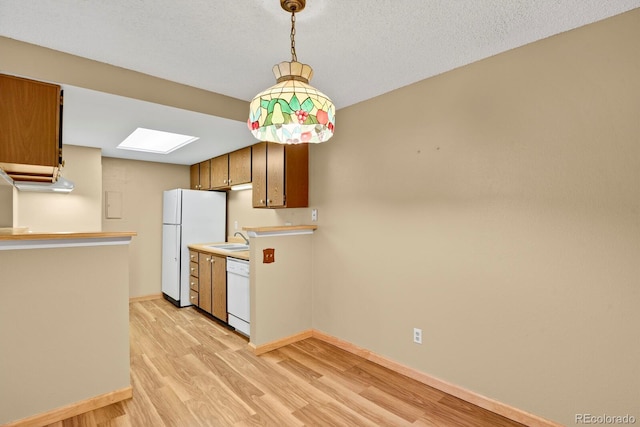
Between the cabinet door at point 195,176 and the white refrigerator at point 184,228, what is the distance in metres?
0.47

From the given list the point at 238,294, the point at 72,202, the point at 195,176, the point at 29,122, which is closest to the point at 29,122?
the point at 29,122

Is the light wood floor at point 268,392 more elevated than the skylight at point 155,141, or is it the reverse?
the skylight at point 155,141

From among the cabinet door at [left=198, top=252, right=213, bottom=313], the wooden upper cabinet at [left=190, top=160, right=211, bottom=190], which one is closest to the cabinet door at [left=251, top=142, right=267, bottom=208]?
the cabinet door at [left=198, top=252, right=213, bottom=313]

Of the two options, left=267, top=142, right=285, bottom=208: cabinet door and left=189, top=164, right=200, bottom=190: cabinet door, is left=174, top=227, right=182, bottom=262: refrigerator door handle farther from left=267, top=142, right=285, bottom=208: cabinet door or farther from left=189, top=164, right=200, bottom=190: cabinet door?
left=267, top=142, right=285, bottom=208: cabinet door

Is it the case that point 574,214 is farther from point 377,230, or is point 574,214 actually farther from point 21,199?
point 21,199

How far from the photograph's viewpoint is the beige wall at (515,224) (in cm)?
172

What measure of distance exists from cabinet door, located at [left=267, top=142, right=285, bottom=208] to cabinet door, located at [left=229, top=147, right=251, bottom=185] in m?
0.47

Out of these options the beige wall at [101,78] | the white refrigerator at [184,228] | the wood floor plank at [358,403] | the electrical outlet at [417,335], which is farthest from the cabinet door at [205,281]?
the electrical outlet at [417,335]

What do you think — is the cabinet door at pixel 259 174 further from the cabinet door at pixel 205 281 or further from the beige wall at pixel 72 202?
the beige wall at pixel 72 202

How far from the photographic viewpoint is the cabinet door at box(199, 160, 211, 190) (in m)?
4.80

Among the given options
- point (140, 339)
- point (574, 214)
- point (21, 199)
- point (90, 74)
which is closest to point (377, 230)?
point (574, 214)

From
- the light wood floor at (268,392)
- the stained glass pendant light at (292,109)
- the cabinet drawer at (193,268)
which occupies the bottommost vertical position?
the light wood floor at (268,392)

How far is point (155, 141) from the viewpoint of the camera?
13.6 feet

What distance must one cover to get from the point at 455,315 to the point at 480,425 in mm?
678
